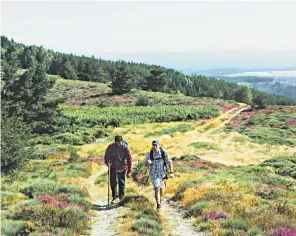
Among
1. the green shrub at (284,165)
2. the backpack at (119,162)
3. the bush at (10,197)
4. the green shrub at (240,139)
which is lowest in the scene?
the green shrub at (240,139)

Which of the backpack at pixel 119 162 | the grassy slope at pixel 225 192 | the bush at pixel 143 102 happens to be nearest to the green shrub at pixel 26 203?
the grassy slope at pixel 225 192

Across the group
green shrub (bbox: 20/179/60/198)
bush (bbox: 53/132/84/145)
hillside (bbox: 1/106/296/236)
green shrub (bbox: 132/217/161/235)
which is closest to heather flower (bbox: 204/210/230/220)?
hillside (bbox: 1/106/296/236)

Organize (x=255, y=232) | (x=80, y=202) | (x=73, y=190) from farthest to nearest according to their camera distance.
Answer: (x=73, y=190)
(x=80, y=202)
(x=255, y=232)

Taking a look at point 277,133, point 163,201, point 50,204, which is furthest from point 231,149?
point 50,204

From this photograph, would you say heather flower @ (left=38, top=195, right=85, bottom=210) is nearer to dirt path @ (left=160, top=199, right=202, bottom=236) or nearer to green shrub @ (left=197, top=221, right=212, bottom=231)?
dirt path @ (left=160, top=199, right=202, bottom=236)

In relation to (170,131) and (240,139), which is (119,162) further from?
(170,131)

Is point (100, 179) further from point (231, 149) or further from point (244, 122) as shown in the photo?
point (244, 122)

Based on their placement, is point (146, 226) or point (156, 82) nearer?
point (146, 226)

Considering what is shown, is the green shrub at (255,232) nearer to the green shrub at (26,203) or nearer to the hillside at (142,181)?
the hillside at (142,181)

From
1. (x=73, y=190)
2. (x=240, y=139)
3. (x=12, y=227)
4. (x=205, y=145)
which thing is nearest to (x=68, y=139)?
(x=205, y=145)

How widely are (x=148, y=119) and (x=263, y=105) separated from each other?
94.2 feet

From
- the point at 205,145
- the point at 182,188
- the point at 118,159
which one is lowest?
the point at 205,145

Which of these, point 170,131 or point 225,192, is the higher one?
point 225,192

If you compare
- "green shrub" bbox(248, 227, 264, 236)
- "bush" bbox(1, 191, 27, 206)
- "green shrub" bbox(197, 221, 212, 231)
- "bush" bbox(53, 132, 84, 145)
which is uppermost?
"green shrub" bbox(248, 227, 264, 236)
